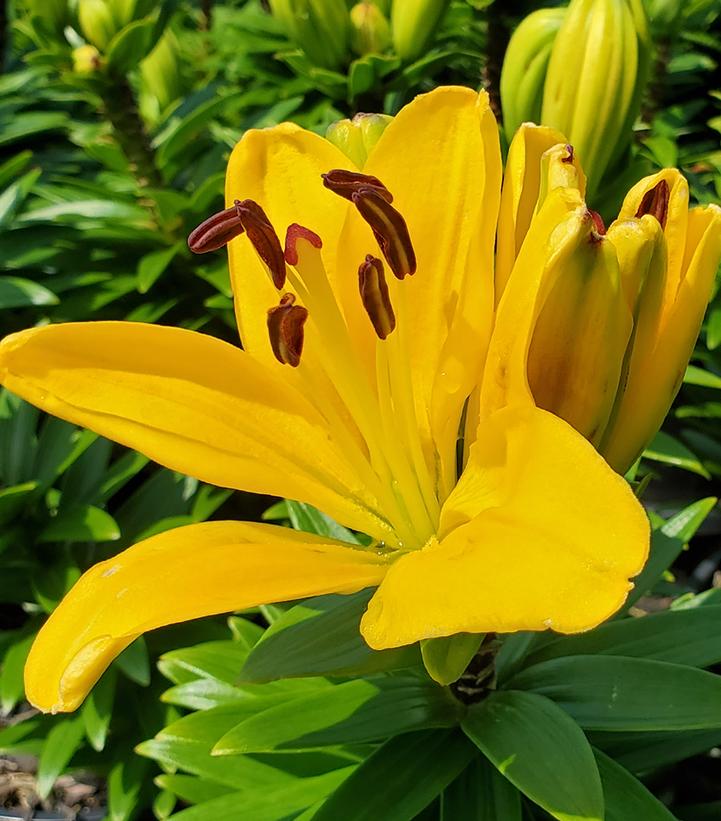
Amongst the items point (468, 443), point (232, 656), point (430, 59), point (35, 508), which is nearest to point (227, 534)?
point (468, 443)

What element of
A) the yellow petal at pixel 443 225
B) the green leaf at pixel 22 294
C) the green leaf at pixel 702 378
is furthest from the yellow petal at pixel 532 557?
the green leaf at pixel 22 294

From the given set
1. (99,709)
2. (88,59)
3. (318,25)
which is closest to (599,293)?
(318,25)

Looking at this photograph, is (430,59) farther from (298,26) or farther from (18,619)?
→ (18,619)

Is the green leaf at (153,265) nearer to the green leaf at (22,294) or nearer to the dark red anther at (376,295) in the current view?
the green leaf at (22,294)

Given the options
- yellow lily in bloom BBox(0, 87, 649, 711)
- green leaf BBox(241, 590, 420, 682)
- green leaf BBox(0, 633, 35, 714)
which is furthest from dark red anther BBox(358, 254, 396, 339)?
green leaf BBox(0, 633, 35, 714)

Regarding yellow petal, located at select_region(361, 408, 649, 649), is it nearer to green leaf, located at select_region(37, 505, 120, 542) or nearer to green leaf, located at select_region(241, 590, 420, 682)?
green leaf, located at select_region(241, 590, 420, 682)

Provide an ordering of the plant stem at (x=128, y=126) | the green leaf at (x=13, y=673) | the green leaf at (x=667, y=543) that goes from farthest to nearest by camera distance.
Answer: the plant stem at (x=128, y=126), the green leaf at (x=13, y=673), the green leaf at (x=667, y=543)

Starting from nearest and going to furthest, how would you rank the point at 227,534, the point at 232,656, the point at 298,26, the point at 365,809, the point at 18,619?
1. the point at 227,534
2. the point at 365,809
3. the point at 232,656
4. the point at 298,26
5. the point at 18,619
